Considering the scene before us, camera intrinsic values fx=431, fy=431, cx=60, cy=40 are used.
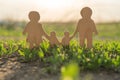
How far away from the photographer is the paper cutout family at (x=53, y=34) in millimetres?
8414

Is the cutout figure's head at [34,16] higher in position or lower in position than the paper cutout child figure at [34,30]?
higher

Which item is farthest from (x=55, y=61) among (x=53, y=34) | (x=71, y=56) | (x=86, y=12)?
(x=86, y=12)

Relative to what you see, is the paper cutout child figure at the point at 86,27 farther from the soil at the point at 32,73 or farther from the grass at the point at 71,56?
the soil at the point at 32,73

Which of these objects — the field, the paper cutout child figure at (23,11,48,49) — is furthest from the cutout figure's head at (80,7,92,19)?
the paper cutout child figure at (23,11,48,49)

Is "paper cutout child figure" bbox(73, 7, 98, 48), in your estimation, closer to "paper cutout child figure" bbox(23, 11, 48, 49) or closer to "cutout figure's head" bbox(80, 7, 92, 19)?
"cutout figure's head" bbox(80, 7, 92, 19)

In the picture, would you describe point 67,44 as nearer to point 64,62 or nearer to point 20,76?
point 64,62

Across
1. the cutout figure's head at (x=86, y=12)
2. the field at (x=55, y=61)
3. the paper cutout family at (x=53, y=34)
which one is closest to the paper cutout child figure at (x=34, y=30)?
the paper cutout family at (x=53, y=34)

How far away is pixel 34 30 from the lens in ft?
27.6

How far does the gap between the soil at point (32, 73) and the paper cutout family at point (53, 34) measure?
0.87 m

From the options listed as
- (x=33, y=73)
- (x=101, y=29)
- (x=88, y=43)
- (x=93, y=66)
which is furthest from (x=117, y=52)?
(x=101, y=29)

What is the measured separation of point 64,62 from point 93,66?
534 mm

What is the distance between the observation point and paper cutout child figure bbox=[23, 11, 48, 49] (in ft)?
27.6

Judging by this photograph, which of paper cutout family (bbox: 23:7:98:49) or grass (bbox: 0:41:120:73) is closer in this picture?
grass (bbox: 0:41:120:73)

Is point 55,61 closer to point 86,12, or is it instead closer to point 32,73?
point 32,73
